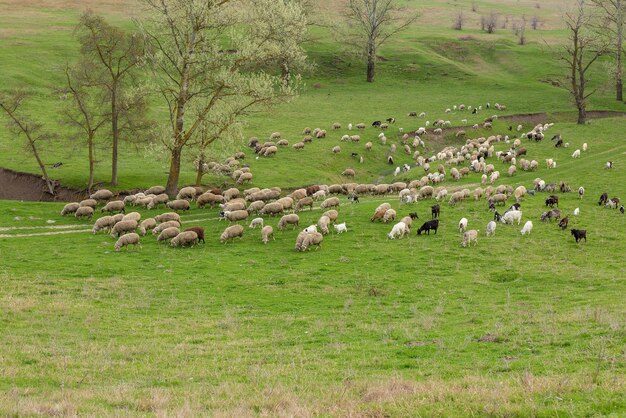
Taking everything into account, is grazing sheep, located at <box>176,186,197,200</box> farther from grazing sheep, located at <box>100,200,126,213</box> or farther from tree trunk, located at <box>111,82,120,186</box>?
tree trunk, located at <box>111,82,120,186</box>

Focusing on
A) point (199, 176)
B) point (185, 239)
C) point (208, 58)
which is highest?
point (208, 58)

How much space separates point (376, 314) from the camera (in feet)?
64.6

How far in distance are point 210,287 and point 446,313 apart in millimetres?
9305

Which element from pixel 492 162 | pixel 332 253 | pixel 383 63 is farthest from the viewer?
pixel 383 63

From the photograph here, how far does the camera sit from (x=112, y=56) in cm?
4050

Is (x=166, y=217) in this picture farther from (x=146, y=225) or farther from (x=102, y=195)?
(x=102, y=195)

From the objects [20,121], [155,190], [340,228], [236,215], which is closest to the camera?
[340,228]

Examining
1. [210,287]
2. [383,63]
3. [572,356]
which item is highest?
[383,63]

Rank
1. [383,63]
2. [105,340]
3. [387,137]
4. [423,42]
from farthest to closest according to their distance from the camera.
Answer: [423,42]
[383,63]
[387,137]
[105,340]

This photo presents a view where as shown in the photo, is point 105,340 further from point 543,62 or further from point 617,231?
point 543,62

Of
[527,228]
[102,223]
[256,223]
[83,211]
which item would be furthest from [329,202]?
[83,211]

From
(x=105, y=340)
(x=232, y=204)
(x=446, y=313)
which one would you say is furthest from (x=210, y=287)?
(x=232, y=204)

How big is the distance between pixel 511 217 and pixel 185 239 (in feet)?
57.3

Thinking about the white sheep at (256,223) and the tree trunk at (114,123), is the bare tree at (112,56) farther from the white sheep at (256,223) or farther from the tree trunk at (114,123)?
the white sheep at (256,223)
